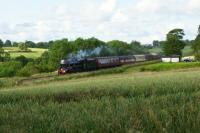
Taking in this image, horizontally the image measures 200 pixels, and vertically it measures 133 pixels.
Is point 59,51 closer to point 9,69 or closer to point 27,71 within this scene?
point 9,69

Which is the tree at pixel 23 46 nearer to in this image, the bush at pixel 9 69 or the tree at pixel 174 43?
the bush at pixel 9 69

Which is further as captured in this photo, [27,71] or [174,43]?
[174,43]

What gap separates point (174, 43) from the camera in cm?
14362

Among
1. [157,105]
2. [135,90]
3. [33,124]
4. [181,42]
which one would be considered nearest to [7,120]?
[33,124]

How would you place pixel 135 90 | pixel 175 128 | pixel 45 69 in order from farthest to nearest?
pixel 45 69, pixel 135 90, pixel 175 128

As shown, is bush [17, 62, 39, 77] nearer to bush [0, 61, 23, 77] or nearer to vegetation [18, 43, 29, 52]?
bush [0, 61, 23, 77]

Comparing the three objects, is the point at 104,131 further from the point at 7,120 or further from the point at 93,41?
the point at 93,41

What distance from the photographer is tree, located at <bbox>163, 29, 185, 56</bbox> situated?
464 feet

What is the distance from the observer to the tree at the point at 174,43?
14150 centimetres

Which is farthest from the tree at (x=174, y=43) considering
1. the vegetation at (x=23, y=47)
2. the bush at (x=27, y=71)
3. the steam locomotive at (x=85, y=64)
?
the vegetation at (x=23, y=47)

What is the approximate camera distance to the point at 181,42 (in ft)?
472

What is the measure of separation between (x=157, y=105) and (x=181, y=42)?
137120mm

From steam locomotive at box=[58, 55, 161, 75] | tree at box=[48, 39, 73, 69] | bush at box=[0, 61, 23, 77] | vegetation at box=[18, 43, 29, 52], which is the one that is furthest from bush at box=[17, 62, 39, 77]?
vegetation at box=[18, 43, 29, 52]

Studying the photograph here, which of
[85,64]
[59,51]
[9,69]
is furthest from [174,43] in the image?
[85,64]
